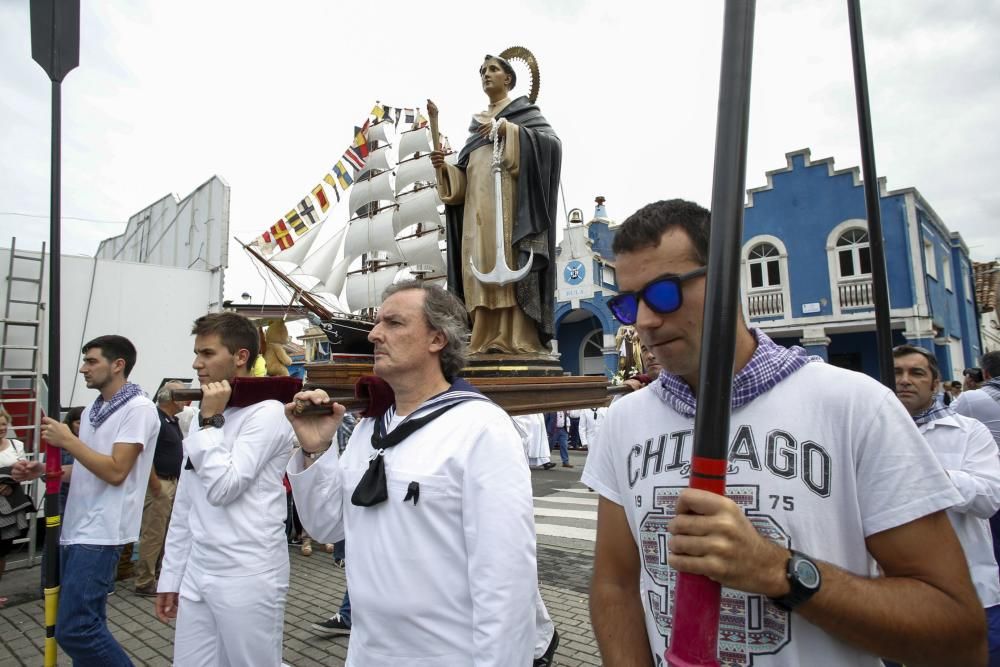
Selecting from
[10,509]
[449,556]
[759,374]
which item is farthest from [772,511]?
[10,509]

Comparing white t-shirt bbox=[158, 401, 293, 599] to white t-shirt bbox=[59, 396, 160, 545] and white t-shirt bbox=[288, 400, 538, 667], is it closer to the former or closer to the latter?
white t-shirt bbox=[59, 396, 160, 545]

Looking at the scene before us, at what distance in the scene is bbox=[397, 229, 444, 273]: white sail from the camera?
27.9 metres

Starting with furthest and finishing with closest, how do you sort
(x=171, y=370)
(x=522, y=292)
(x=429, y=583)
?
(x=171, y=370), (x=522, y=292), (x=429, y=583)

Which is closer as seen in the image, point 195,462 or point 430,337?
point 430,337

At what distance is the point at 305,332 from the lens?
41.3m

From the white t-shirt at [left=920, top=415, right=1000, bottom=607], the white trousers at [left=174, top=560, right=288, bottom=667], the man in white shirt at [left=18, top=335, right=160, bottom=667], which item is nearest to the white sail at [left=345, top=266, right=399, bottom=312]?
the man in white shirt at [left=18, top=335, right=160, bottom=667]

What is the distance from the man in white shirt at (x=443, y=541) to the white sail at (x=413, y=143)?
28.0 meters

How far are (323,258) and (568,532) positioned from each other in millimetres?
27568

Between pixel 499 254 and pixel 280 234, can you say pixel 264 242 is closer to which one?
pixel 280 234

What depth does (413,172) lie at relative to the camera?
28.9 metres

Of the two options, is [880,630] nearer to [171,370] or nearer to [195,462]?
[195,462]

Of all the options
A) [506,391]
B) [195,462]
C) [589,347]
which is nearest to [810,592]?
[195,462]

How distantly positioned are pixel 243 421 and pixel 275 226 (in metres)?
26.3

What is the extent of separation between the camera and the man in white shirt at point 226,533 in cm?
249
